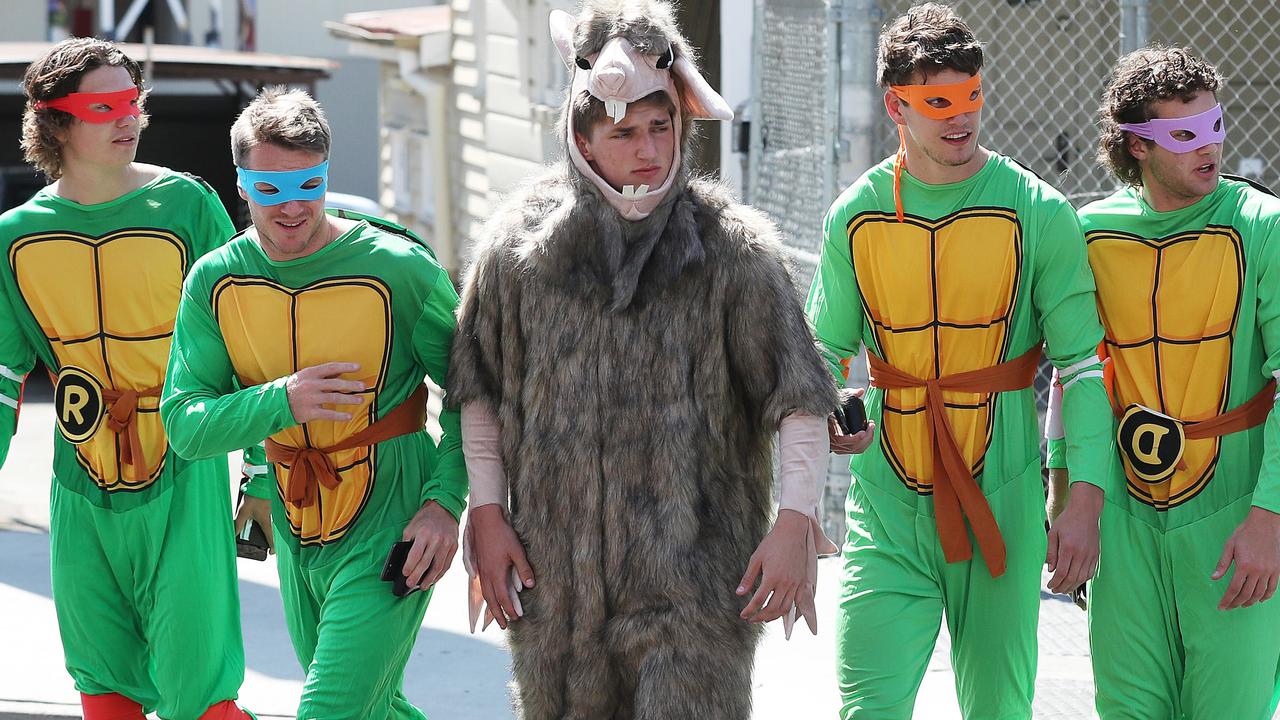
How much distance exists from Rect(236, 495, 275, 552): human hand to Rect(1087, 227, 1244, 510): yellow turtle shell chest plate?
7.14 ft

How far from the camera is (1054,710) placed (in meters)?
5.36

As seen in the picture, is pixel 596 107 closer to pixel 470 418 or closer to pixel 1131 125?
pixel 470 418

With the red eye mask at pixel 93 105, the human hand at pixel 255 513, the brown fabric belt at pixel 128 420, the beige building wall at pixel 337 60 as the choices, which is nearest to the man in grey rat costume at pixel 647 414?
the human hand at pixel 255 513

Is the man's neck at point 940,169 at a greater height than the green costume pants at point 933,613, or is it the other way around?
the man's neck at point 940,169

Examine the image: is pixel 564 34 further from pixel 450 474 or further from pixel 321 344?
pixel 450 474

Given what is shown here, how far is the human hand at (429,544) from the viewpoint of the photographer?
12.2 feet

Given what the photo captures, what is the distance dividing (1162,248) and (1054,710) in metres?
2.07

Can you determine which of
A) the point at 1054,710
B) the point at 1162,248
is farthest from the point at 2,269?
the point at 1054,710

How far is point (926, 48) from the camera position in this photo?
3814 millimetres

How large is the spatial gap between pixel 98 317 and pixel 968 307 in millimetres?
2375

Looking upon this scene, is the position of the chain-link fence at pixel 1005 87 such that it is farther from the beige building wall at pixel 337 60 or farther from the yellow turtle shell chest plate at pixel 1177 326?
the beige building wall at pixel 337 60

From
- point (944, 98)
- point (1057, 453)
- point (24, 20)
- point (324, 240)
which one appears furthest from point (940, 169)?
point (24, 20)

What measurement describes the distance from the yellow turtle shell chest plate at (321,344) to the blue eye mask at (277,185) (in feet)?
0.67

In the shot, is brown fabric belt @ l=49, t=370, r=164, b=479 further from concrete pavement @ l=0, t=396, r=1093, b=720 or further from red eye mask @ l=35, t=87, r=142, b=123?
concrete pavement @ l=0, t=396, r=1093, b=720
